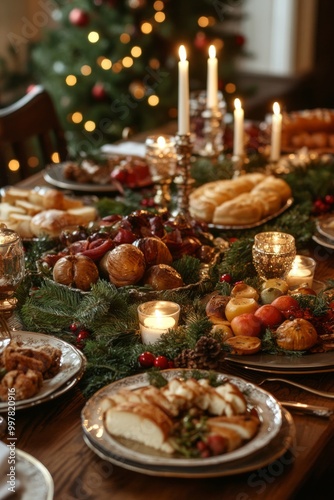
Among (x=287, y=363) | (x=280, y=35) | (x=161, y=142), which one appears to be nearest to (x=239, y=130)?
(x=161, y=142)

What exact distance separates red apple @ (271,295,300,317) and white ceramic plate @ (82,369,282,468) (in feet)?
0.78

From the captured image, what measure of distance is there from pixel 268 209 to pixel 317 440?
1.00 m

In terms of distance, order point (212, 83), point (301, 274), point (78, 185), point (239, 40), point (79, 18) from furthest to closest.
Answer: point (239, 40)
point (79, 18)
point (212, 83)
point (78, 185)
point (301, 274)

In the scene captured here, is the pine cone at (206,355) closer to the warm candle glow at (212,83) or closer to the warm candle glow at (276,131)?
the warm candle glow at (276,131)

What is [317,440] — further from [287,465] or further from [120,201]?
[120,201]

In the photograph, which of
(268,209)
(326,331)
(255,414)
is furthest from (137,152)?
(255,414)

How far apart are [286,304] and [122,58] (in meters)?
3.14

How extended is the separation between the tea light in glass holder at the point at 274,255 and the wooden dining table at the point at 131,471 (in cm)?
37

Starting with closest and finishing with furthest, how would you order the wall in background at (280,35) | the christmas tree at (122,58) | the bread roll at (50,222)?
the bread roll at (50,222) → the christmas tree at (122,58) → the wall in background at (280,35)

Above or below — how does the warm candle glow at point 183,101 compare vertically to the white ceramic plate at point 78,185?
above

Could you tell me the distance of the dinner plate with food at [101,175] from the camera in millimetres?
2305

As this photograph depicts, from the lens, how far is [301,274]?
1.66m

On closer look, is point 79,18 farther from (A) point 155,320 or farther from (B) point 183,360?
(B) point 183,360

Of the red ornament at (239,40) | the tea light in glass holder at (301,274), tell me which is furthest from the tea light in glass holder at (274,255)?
the red ornament at (239,40)
